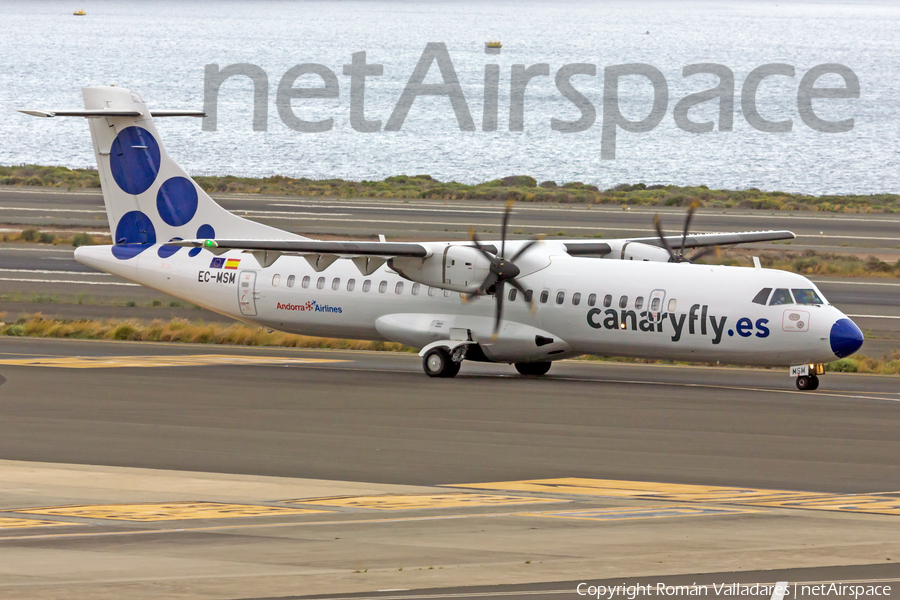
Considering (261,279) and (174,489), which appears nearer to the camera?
(174,489)

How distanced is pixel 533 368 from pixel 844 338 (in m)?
8.07

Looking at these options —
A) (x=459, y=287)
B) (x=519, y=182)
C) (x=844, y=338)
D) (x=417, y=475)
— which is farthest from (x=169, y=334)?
(x=519, y=182)

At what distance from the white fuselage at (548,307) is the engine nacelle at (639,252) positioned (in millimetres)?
2275

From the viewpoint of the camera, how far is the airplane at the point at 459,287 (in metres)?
28.4

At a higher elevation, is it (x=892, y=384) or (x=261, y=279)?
(x=261, y=279)

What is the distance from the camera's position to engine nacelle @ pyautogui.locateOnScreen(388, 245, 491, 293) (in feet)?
100.0

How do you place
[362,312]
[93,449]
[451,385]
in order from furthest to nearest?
[362,312]
[451,385]
[93,449]

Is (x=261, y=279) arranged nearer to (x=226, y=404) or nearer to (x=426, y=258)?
(x=426, y=258)

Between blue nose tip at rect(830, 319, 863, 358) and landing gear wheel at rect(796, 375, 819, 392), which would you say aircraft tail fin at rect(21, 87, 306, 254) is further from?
blue nose tip at rect(830, 319, 863, 358)

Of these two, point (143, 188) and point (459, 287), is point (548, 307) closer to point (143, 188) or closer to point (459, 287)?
point (459, 287)

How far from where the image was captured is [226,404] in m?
25.5

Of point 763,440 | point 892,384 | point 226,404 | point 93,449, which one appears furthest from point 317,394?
point 892,384

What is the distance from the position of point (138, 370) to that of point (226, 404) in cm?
629

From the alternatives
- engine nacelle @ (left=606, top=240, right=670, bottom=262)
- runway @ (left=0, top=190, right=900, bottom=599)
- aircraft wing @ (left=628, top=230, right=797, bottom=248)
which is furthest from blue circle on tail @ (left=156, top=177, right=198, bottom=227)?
aircraft wing @ (left=628, top=230, right=797, bottom=248)
